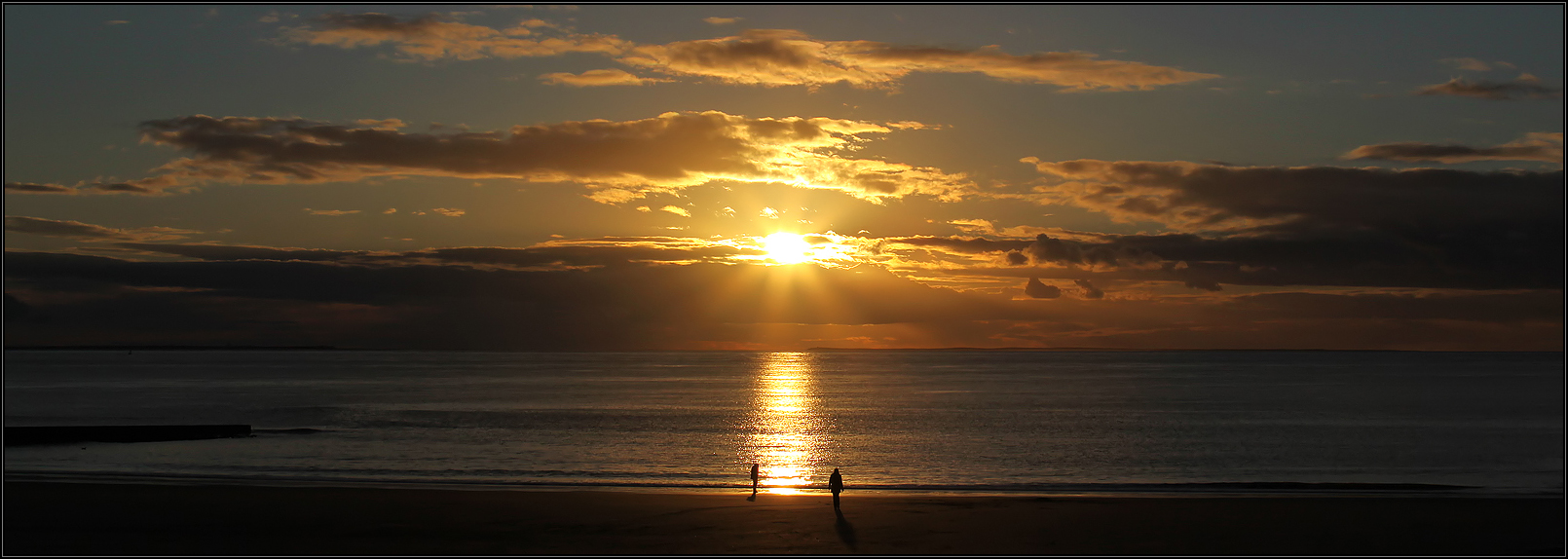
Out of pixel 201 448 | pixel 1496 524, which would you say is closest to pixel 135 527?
pixel 201 448

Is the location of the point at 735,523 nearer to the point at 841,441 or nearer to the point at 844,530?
the point at 844,530

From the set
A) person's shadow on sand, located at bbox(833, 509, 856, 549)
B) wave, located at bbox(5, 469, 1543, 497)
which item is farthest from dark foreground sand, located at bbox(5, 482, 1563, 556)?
wave, located at bbox(5, 469, 1543, 497)

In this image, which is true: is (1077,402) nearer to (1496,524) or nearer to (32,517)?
(1496,524)

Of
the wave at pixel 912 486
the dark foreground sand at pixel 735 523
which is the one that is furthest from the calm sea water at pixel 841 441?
the dark foreground sand at pixel 735 523

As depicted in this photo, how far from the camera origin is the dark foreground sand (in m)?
23.1

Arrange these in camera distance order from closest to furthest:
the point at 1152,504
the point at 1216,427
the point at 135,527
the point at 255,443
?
the point at 135,527 < the point at 1152,504 < the point at 255,443 < the point at 1216,427

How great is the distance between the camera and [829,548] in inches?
903

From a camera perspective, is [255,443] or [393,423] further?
[393,423]

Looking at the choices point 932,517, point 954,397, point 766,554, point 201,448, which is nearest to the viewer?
point 766,554

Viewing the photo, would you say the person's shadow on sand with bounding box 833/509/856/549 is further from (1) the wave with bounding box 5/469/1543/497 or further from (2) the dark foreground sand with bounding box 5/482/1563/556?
Result: (1) the wave with bounding box 5/469/1543/497

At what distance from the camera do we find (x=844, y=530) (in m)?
24.8

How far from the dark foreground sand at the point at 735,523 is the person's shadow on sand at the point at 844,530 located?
0.05 m

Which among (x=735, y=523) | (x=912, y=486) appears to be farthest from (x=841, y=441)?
(x=735, y=523)

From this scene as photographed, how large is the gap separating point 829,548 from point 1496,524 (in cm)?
1762
